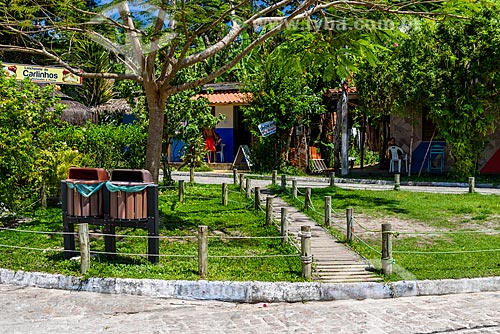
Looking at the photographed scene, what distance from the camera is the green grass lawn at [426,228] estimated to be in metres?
9.78

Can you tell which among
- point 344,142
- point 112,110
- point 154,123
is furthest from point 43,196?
point 112,110

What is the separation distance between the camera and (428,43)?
73.0ft

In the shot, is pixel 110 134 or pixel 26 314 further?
pixel 110 134

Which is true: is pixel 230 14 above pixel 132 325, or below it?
above

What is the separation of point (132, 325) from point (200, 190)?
1133cm

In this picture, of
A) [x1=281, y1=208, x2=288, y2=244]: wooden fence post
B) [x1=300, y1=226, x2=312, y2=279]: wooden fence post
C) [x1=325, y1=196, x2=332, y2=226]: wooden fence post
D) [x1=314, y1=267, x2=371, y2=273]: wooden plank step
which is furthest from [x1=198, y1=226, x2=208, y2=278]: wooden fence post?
[x1=325, y1=196, x2=332, y2=226]: wooden fence post

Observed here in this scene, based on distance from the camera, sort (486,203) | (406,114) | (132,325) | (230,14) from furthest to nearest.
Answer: (406,114)
(486,203)
(230,14)
(132,325)

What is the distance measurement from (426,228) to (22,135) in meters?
9.08

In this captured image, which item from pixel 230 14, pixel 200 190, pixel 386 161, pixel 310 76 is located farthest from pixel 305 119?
pixel 230 14

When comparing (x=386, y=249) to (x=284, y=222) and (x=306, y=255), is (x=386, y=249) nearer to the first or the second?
(x=306, y=255)

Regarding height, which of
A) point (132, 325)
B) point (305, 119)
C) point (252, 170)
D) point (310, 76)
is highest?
point (310, 76)

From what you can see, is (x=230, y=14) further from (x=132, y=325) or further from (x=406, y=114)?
(x=406, y=114)

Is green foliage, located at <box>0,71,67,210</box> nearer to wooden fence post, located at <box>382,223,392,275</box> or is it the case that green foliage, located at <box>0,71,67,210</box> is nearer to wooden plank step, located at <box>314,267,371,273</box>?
wooden plank step, located at <box>314,267,371,273</box>

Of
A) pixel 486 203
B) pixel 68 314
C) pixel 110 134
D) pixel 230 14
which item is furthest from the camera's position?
pixel 110 134
